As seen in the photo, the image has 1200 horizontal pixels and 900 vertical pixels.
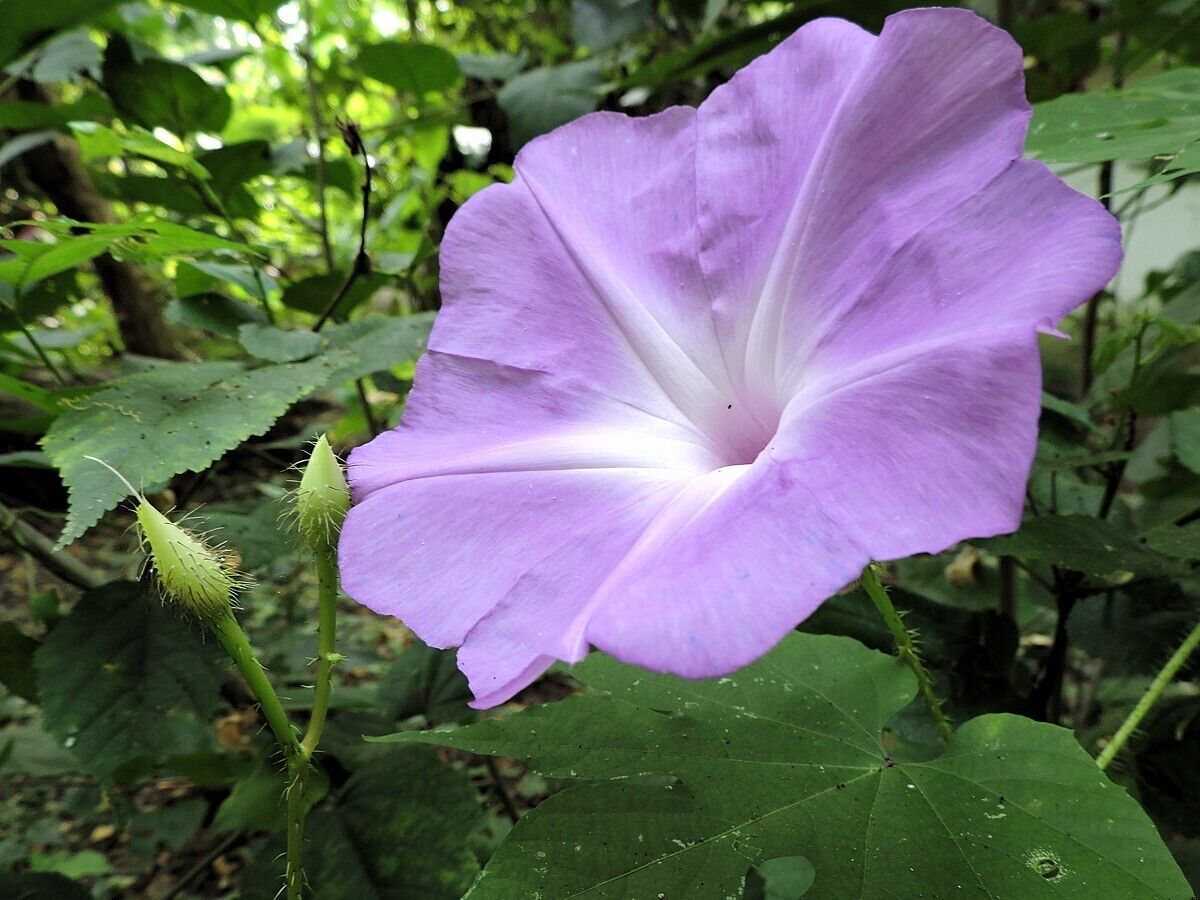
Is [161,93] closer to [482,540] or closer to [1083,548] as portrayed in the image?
[482,540]

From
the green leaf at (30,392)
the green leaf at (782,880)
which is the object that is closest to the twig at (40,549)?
the green leaf at (30,392)

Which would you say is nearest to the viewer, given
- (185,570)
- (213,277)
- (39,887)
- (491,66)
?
(185,570)

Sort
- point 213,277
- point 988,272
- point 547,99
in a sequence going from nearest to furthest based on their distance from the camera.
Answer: point 988,272
point 213,277
point 547,99

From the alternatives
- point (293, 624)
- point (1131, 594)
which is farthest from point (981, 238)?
point (293, 624)

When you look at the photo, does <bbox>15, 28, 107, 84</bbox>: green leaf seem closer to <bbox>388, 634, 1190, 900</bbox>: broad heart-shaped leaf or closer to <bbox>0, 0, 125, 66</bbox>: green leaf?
<bbox>0, 0, 125, 66</bbox>: green leaf

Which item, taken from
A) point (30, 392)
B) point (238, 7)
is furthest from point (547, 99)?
point (30, 392)

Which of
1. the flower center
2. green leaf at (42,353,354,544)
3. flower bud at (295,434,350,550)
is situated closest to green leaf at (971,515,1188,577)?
the flower center

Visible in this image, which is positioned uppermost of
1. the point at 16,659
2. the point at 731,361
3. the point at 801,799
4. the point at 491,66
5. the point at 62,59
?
the point at 62,59
